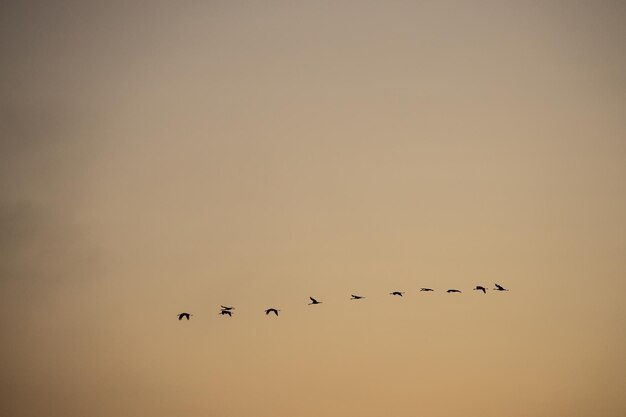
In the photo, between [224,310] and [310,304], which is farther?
[310,304]

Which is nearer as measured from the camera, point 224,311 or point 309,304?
point 224,311

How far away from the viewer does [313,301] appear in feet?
328

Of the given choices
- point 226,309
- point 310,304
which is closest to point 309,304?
point 310,304

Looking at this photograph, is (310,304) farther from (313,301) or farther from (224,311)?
(224,311)

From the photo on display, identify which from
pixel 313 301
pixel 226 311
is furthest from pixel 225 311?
pixel 313 301

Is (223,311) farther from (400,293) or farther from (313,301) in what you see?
(400,293)

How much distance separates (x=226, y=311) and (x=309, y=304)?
14.0 m

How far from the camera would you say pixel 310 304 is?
105750 mm

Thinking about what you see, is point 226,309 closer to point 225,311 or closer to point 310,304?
point 225,311

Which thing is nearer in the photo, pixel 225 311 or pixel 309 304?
pixel 225 311

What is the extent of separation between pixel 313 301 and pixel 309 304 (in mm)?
6183

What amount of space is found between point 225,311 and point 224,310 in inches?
50.3

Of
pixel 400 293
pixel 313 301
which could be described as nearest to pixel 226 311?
pixel 313 301

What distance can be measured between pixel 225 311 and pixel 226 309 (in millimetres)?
1439
